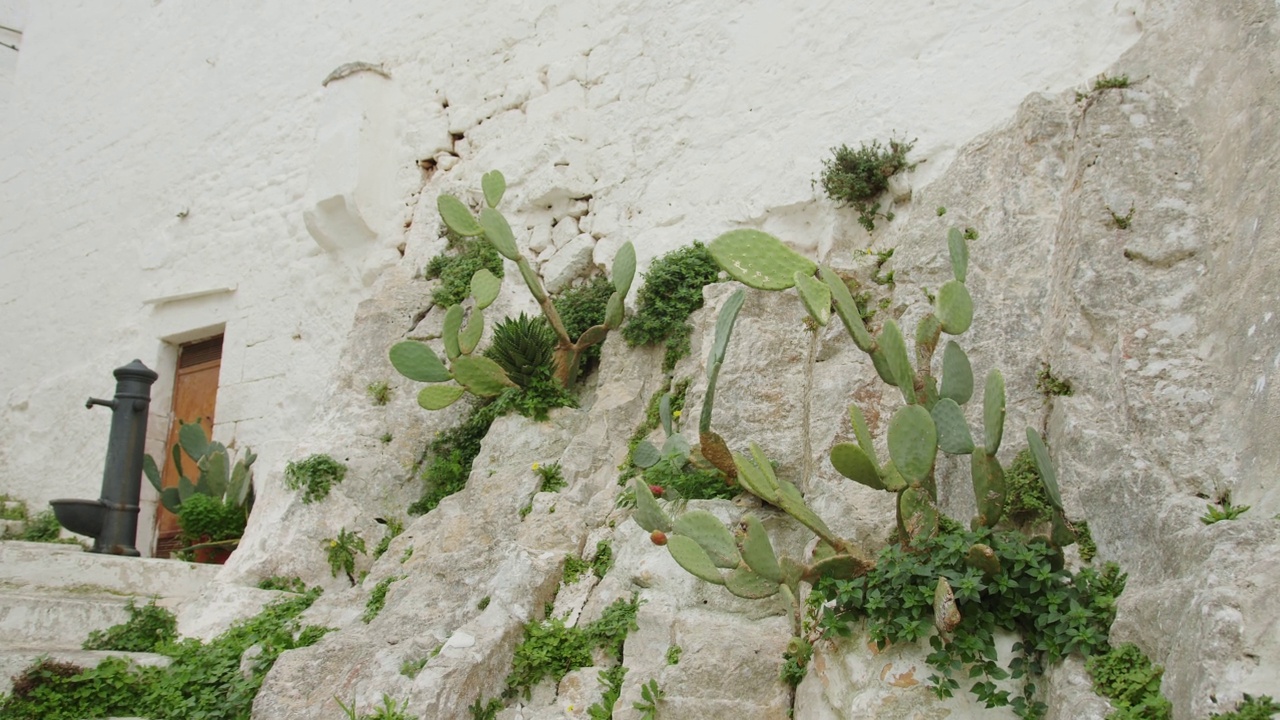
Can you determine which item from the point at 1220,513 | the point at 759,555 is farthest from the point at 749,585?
the point at 1220,513

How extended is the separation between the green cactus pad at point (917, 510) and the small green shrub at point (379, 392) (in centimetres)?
371

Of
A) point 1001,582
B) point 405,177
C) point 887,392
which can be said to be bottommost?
point 1001,582

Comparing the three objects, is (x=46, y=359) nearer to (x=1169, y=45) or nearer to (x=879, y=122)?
(x=879, y=122)

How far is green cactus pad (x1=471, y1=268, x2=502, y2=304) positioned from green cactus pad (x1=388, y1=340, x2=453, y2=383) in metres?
0.39

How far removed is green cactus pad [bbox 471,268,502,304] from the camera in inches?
251

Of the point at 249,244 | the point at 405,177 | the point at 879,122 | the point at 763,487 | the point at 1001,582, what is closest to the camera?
the point at 1001,582

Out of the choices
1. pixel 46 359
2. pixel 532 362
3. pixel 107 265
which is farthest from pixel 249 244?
pixel 532 362

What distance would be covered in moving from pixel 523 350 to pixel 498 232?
2.06 feet

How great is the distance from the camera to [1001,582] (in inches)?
154

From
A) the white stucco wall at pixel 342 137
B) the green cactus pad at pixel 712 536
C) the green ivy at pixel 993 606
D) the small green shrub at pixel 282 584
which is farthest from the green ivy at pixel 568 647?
the white stucco wall at pixel 342 137

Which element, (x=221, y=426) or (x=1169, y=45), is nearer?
(x=1169, y=45)

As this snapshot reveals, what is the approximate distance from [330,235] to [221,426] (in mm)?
1567

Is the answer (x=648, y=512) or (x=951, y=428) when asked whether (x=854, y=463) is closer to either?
(x=951, y=428)

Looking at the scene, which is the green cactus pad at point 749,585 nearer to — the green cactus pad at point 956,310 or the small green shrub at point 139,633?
the green cactus pad at point 956,310
